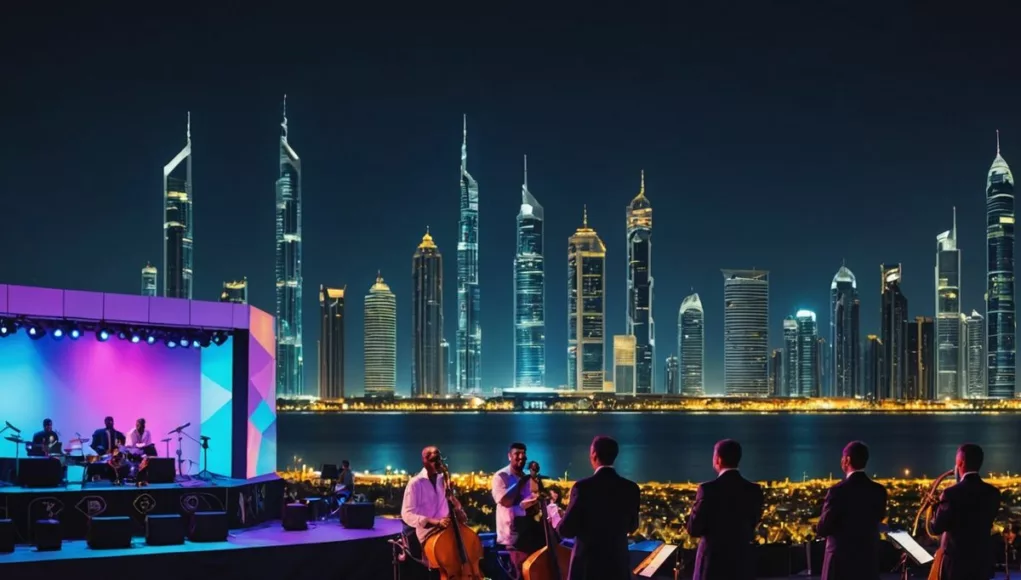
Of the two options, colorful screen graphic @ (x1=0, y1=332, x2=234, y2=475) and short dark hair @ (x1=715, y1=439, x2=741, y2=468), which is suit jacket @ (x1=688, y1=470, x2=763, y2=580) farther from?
colorful screen graphic @ (x1=0, y1=332, x2=234, y2=475)

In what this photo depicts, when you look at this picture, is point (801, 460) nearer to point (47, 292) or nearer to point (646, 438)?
point (646, 438)

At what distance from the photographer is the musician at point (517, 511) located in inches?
316

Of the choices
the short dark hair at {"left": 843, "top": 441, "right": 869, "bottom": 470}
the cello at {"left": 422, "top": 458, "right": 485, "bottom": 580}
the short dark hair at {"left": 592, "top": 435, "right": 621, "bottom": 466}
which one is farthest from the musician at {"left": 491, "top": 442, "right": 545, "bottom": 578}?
the short dark hair at {"left": 843, "top": 441, "right": 869, "bottom": 470}

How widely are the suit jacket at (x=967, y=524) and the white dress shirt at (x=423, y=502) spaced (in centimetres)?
350

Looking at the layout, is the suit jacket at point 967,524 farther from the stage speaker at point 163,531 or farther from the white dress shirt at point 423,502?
the stage speaker at point 163,531

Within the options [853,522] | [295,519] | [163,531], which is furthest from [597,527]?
[295,519]

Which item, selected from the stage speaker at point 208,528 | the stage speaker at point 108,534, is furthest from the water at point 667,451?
the stage speaker at point 108,534

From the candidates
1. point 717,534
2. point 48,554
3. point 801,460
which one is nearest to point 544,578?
point 717,534

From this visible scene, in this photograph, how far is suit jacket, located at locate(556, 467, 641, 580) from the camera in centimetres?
675

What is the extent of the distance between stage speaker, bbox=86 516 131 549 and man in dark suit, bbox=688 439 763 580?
754 centimetres

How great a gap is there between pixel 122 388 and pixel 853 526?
1292cm

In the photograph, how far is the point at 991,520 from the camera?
740 centimetres

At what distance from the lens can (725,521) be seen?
675 cm

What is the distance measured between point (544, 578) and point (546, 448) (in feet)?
273
